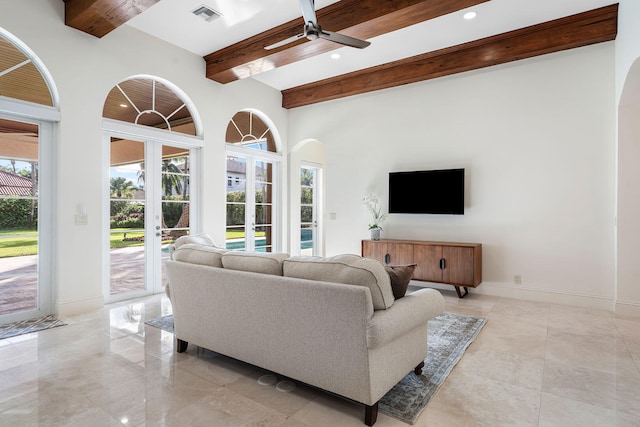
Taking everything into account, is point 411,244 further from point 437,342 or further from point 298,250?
point 298,250

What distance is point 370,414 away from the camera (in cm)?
186

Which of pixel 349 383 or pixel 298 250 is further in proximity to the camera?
pixel 298 250

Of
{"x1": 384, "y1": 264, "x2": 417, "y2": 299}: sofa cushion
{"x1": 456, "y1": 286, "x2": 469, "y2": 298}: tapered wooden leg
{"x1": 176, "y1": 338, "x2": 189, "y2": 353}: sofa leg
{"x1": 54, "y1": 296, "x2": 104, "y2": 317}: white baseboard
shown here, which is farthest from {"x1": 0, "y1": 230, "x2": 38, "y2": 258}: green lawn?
{"x1": 456, "y1": 286, "x2": 469, "y2": 298}: tapered wooden leg

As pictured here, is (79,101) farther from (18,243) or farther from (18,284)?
(18,284)

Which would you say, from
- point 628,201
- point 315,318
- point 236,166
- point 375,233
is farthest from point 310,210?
point 315,318

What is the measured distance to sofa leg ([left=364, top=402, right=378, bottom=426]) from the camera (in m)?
1.86

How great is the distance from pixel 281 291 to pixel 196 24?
353 cm

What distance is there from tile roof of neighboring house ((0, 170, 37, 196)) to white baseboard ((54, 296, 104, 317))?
1.18 meters

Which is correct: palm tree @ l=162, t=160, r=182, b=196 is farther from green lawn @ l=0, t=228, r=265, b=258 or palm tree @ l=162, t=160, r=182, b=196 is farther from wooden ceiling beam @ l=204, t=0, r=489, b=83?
green lawn @ l=0, t=228, r=265, b=258

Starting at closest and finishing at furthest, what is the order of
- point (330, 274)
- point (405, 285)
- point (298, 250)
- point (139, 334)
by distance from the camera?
1. point (330, 274)
2. point (405, 285)
3. point (139, 334)
4. point (298, 250)

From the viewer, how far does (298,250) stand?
6895 mm

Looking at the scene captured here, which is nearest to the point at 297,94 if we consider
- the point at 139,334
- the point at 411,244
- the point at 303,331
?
the point at 411,244

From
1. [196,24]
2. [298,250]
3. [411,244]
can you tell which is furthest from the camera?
[298,250]

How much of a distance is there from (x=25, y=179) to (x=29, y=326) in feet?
4.75
